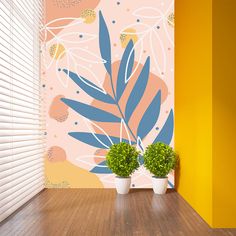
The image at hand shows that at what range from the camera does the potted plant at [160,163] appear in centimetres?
419

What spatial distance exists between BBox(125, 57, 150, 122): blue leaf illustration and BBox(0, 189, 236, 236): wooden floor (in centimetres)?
117

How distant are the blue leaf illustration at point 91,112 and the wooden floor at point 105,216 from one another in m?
1.02

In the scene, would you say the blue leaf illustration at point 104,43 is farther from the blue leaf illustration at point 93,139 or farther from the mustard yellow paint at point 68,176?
the mustard yellow paint at point 68,176

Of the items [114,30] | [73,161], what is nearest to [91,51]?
[114,30]

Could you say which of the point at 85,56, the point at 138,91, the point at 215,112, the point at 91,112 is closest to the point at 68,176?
the point at 91,112

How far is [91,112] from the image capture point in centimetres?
457

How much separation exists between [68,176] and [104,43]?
193 cm

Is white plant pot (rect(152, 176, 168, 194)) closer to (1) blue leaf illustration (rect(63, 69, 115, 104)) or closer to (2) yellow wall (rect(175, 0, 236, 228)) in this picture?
(2) yellow wall (rect(175, 0, 236, 228))

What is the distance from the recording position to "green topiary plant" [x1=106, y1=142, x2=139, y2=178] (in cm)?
416

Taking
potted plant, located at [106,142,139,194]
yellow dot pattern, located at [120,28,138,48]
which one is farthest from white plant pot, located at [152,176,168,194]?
yellow dot pattern, located at [120,28,138,48]

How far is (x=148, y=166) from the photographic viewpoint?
4262 millimetres

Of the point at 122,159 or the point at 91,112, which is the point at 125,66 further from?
the point at 122,159

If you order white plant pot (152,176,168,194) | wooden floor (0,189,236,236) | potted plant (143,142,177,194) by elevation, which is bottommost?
wooden floor (0,189,236,236)

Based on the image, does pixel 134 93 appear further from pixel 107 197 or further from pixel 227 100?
pixel 227 100
